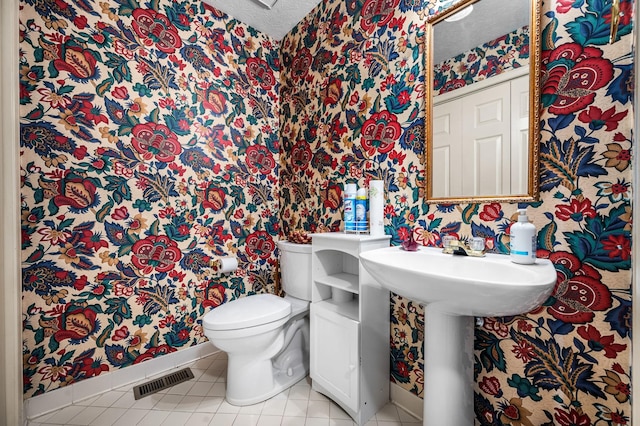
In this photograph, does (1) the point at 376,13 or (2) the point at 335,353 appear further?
(1) the point at 376,13

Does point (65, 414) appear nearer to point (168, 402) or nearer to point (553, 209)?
point (168, 402)

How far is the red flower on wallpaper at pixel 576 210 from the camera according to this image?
0.91m

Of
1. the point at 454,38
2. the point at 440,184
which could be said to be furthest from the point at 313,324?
the point at 454,38

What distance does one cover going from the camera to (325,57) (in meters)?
1.83

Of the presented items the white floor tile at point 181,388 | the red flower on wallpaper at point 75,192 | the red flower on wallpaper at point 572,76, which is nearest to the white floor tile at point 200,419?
the white floor tile at point 181,388

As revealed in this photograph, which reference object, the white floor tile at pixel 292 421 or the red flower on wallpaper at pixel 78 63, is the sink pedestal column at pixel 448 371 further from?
the red flower on wallpaper at pixel 78 63

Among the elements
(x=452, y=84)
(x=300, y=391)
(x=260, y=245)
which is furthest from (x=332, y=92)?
(x=300, y=391)

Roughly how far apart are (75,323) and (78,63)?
1388 millimetres

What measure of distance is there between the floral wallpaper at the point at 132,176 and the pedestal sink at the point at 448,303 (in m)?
1.28

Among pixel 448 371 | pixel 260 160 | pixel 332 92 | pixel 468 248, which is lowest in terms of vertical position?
pixel 448 371

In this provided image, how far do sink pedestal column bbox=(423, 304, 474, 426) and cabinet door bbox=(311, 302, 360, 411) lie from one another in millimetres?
345

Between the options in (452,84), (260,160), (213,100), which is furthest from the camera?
(260,160)

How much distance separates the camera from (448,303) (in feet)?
2.69

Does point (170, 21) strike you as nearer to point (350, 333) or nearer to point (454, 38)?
point (454, 38)
